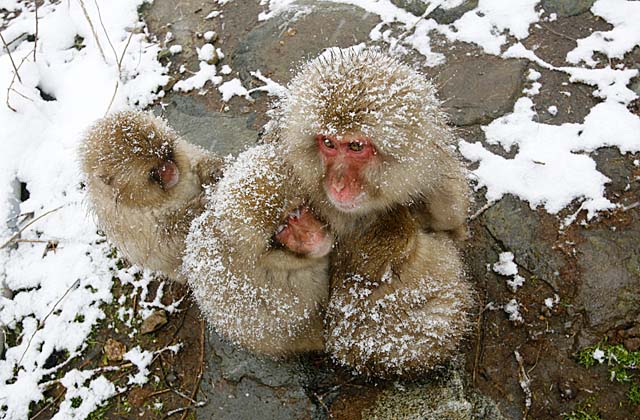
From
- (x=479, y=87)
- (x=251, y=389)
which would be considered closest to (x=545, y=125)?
(x=479, y=87)

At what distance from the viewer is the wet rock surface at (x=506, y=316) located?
2.82 meters

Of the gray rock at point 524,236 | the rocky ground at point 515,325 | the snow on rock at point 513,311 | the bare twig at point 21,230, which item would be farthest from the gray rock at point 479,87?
the bare twig at point 21,230

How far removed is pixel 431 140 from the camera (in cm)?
243

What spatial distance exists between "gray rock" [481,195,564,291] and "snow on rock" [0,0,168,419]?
8.12 ft

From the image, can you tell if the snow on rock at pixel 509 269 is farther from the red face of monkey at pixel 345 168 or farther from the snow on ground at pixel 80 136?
the red face of monkey at pixel 345 168

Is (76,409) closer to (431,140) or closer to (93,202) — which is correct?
(93,202)

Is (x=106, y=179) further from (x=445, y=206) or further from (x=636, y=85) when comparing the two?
(x=636, y=85)

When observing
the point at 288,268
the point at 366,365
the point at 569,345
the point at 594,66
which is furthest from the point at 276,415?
the point at 594,66

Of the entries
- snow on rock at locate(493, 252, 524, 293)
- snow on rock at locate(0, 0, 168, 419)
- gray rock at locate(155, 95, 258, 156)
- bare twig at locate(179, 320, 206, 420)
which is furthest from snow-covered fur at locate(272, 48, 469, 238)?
snow on rock at locate(0, 0, 168, 419)

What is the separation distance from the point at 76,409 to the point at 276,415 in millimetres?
1208

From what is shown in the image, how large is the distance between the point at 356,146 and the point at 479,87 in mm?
1975

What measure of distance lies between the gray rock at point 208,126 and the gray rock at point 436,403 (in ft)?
6.71

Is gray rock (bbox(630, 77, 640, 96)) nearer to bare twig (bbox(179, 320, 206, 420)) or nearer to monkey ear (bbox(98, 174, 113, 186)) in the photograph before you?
bare twig (bbox(179, 320, 206, 420))

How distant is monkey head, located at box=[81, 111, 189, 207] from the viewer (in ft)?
10.5
